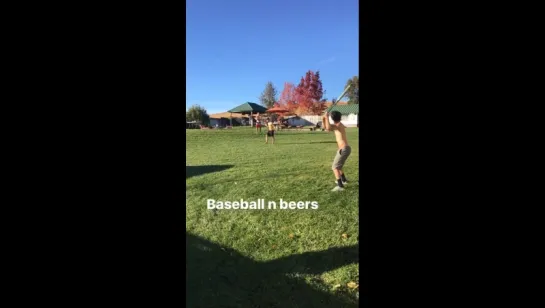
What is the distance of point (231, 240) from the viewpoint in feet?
6.94

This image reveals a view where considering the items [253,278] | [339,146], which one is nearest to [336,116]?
[339,146]

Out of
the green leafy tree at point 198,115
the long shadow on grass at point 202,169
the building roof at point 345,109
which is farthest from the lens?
the long shadow on grass at point 202,169

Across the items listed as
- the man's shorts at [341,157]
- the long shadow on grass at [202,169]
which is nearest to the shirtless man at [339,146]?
the man's shorts at [341,157]

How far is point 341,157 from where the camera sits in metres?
2.07

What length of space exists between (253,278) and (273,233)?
34cm

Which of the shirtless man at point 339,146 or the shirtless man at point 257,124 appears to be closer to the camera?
the shirtless man at point 339,146

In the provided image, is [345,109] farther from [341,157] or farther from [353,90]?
[341,157]

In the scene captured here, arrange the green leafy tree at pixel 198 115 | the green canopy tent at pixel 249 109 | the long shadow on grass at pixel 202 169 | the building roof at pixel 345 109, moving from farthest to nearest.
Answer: the green canopy tent at pixel 249 109
the long shadow on grass at pixel 202 169
the green leafy tree at pixel 198 115
the building roof at pixel 345 109

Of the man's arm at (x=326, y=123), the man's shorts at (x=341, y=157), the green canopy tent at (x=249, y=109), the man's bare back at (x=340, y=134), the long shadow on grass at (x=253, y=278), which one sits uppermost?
the green canopy tent at (x=249, y=109)

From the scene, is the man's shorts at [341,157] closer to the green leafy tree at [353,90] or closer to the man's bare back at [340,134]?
the man's bare back at [340,134]

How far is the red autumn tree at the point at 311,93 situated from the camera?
6.71ft
